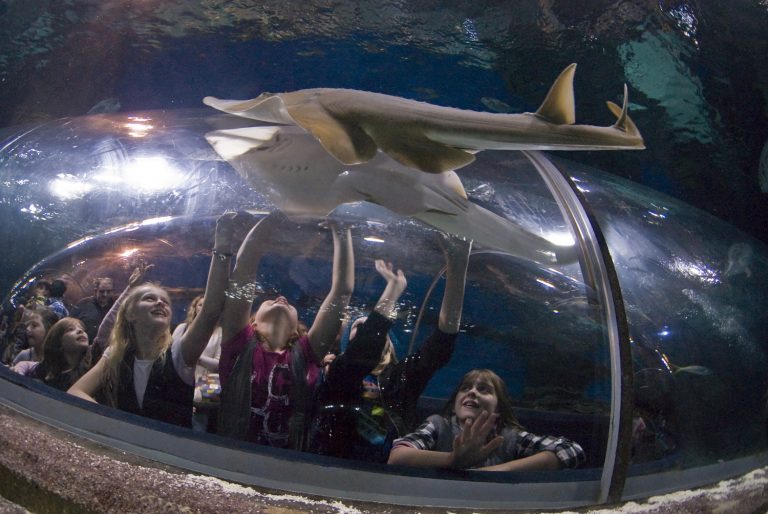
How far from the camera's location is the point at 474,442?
3.79 ft

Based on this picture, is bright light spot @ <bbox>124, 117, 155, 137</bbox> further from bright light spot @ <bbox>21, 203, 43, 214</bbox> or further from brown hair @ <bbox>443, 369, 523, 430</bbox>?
brown hair @ <bbox>443, 369, 523, 430</bbox>

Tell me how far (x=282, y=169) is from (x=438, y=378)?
2.29 feet

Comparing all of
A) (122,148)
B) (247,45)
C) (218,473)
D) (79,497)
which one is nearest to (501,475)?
(218,473)

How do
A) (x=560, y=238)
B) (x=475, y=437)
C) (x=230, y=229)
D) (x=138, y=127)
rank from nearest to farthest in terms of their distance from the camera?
(x=475, y=437), (x=230, y=229), (x=560, y=238), (x=138, y=127)

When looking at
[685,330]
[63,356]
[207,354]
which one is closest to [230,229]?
[207,354]

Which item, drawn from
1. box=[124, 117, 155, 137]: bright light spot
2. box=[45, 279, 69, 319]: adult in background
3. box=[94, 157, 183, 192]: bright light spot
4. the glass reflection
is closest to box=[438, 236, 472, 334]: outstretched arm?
the glass reflection

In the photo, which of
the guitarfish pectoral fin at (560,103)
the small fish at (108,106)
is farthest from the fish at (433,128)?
the small fish at (108,106)

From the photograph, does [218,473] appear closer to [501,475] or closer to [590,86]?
[501,475]

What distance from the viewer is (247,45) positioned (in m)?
4.25

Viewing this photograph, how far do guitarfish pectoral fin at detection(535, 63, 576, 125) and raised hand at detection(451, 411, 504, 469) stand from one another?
2.41ft

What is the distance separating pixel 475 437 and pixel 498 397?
11 cm

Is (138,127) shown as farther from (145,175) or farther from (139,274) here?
(139,274)

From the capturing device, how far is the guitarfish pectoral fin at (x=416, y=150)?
4.06 ft

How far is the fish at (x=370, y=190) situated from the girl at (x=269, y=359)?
24cm
